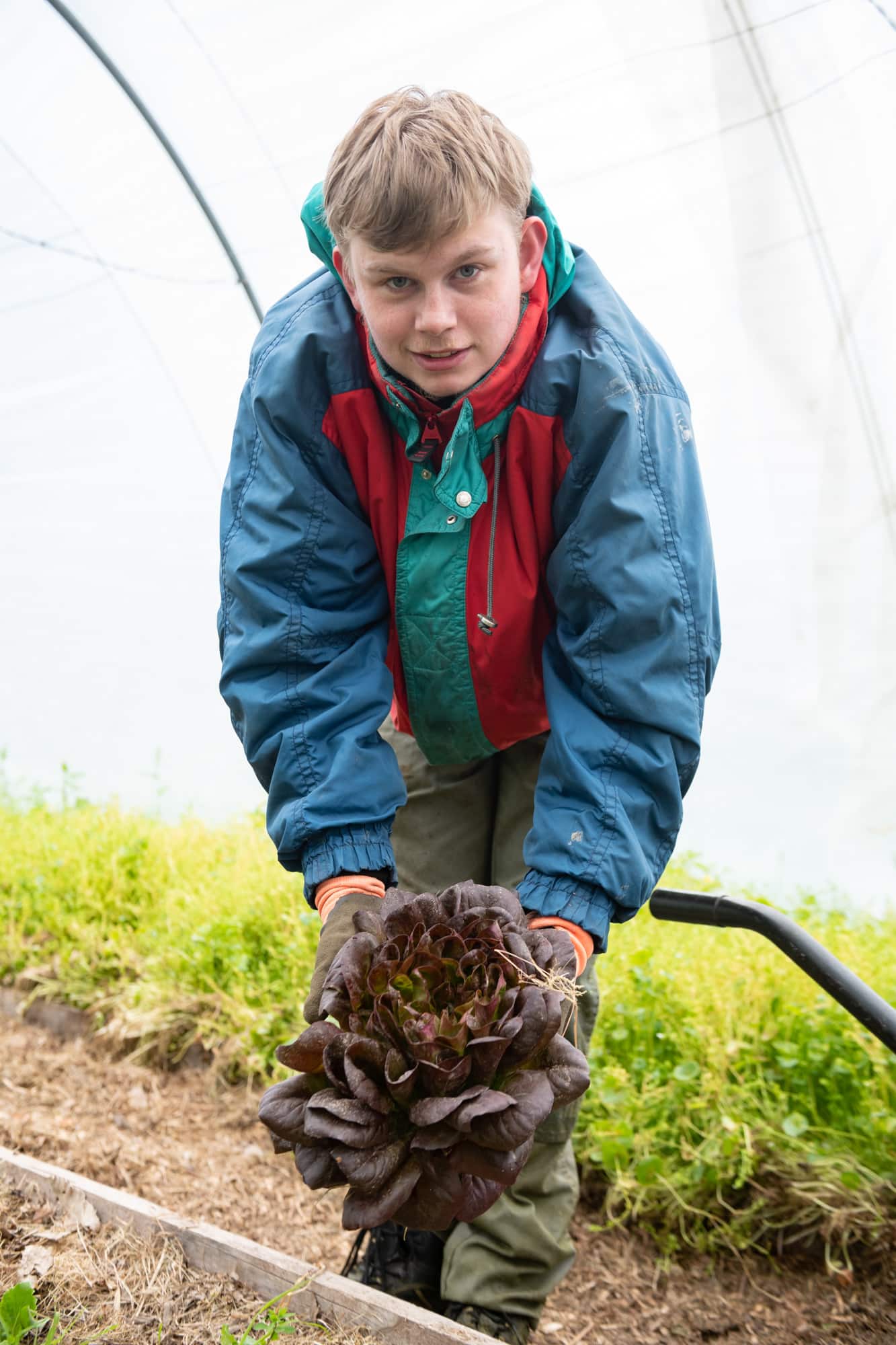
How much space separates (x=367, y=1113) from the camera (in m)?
1.42

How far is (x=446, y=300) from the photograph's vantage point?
1657 mm

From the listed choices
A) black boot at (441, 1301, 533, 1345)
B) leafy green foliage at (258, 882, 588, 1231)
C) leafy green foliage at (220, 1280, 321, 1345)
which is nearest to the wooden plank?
leafy green foliage at (220, 1280, 321, 1345)

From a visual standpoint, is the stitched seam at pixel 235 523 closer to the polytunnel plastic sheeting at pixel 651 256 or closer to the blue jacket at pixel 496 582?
the blue jacket at pixel 496 582

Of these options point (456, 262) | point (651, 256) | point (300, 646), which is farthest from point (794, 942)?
point (651, 256)

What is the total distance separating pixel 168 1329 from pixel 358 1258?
1.64 ft

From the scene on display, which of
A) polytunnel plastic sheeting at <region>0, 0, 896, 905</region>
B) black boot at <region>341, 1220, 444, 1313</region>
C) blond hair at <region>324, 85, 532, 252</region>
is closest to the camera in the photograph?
blond hair at <region>324, 85, 532, 252</region>

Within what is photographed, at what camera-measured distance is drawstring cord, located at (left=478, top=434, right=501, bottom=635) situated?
1871mm

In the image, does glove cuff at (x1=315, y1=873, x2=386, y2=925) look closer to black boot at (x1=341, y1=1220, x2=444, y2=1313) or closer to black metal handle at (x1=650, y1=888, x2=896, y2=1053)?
black metal handle at (x1=650, y1=888, x2=896, y2=1053)

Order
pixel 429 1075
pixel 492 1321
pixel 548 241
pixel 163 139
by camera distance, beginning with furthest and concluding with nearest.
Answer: pixel 163 139 < pixel 492 1321 < pixel 548 241 < pixel 429 1075

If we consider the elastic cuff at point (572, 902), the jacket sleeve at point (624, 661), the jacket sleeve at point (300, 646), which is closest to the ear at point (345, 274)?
the jacket sleeve at point (300, 646)

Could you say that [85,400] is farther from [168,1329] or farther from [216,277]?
[168,1329]

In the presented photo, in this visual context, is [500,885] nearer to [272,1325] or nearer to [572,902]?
[572,902]

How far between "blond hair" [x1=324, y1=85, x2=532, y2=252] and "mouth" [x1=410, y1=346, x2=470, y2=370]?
0.55 ft

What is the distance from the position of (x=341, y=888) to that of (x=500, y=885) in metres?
0.43
